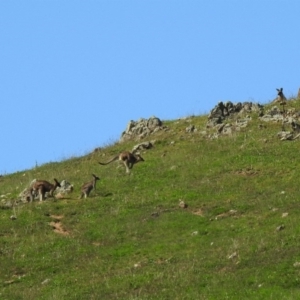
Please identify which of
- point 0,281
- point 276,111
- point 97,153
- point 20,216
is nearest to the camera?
point 0,281

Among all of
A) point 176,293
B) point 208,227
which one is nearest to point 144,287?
point 176,293

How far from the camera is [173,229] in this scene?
35.4m

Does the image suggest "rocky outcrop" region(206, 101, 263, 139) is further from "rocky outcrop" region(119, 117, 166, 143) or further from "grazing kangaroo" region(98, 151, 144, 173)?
"grazing kangaroo" region(98, 151, 144, 173)

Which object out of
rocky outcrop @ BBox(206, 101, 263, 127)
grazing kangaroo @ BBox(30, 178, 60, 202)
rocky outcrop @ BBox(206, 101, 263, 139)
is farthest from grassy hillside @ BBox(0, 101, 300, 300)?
rocky outcrop @ BBox(206, 101, 263, 127)

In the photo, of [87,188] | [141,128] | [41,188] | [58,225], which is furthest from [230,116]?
[58,225]

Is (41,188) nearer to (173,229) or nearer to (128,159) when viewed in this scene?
(128,159)

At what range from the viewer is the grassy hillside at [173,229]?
28.9 meters

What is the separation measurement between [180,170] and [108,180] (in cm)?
311

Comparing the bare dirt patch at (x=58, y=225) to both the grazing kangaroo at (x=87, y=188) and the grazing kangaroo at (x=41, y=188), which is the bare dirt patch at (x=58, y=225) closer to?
the grazing kangaroo at (x=87, y=188)

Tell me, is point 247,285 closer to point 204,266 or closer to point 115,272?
point 204,266

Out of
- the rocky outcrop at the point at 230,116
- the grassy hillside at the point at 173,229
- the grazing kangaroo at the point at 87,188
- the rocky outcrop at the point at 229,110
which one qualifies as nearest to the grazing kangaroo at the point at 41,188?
the grassy hillside at the point at 173,229

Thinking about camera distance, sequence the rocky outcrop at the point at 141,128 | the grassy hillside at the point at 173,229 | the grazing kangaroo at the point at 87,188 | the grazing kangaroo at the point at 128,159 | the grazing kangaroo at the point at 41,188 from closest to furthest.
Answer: the grassy hillside at the point at 173,229 < the grazing kangaroo at the point at 87,188 < the grazing kangaroo at the point at 41,188 < the grazing kangaroo at the point at 128,159 < the rocky outcrop at the point at 141,128

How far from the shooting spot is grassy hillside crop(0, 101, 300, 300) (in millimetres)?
28938

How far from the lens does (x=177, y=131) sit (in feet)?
168
